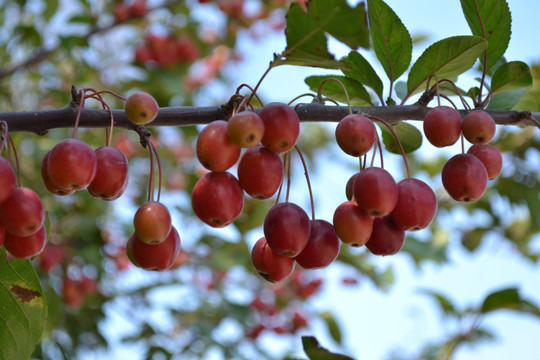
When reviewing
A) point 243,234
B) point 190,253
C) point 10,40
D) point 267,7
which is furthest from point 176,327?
point 267,7

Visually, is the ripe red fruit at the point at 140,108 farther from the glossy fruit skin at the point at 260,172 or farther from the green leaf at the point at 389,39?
the green leaf at the point at 389,39

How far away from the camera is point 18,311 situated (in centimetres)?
142

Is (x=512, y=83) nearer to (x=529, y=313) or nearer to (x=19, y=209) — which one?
(x=19, y=209)

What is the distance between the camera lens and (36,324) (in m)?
1.42

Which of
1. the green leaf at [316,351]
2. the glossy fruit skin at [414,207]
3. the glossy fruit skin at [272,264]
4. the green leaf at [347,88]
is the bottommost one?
the green leaf at [316,351]

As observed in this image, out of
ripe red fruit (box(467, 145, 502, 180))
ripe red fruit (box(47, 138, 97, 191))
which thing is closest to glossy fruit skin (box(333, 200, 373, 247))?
ripe red fruit (box(467, 145, 502, 180))

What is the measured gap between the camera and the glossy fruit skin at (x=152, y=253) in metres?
1.34

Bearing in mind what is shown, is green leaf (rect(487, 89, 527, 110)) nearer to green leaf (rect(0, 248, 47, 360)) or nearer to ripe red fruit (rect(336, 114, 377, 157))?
ripe red fruit (rect(336, 114, 377, 157))

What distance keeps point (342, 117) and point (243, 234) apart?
277 centimetres

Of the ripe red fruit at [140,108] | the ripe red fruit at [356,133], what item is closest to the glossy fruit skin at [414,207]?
the ripe red fruit at [356,133]

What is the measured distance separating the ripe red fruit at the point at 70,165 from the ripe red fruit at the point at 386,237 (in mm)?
698

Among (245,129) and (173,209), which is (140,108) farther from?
(173,209)

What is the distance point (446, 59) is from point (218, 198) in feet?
2.46

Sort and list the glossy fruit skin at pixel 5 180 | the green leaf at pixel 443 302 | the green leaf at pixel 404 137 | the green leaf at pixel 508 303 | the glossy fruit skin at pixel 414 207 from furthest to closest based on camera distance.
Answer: the green leaf at pixel 443 302 → the green leaf at pixel 508 303 → the green leaf at pixel 404 137 → the glossy fruit skin at pixel 414 207 → the glossy fruit skin at pixel 5 180
